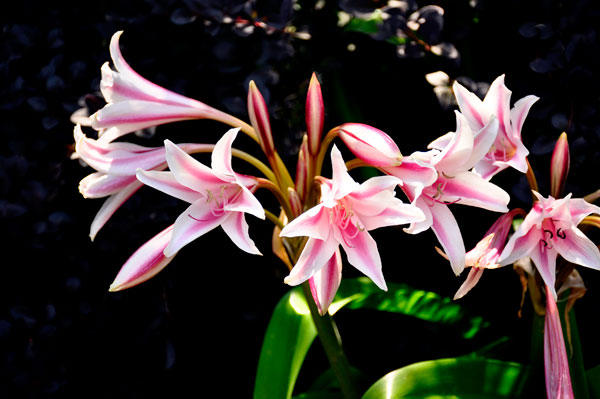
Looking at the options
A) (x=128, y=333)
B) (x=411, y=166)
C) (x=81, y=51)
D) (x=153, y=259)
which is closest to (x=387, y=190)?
(x=411, y=166)

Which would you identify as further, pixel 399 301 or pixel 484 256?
pixel 399 301

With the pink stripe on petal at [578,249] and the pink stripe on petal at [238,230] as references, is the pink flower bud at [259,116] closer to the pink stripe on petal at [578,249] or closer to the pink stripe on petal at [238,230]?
the pink stripe on petal at [238,230]

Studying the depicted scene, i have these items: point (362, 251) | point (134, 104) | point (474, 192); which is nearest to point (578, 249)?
point (474, 192)

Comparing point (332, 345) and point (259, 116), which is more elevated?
point (259, 116)

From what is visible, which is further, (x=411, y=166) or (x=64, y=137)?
(x=64, y=137)

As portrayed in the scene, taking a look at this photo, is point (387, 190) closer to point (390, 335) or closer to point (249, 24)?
point (249, 24)

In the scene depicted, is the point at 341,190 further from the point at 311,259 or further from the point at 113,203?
the point at 113,203

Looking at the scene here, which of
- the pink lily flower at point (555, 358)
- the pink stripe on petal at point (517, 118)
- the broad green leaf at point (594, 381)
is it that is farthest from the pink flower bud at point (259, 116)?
the broad green leaf at point (594, 381)
